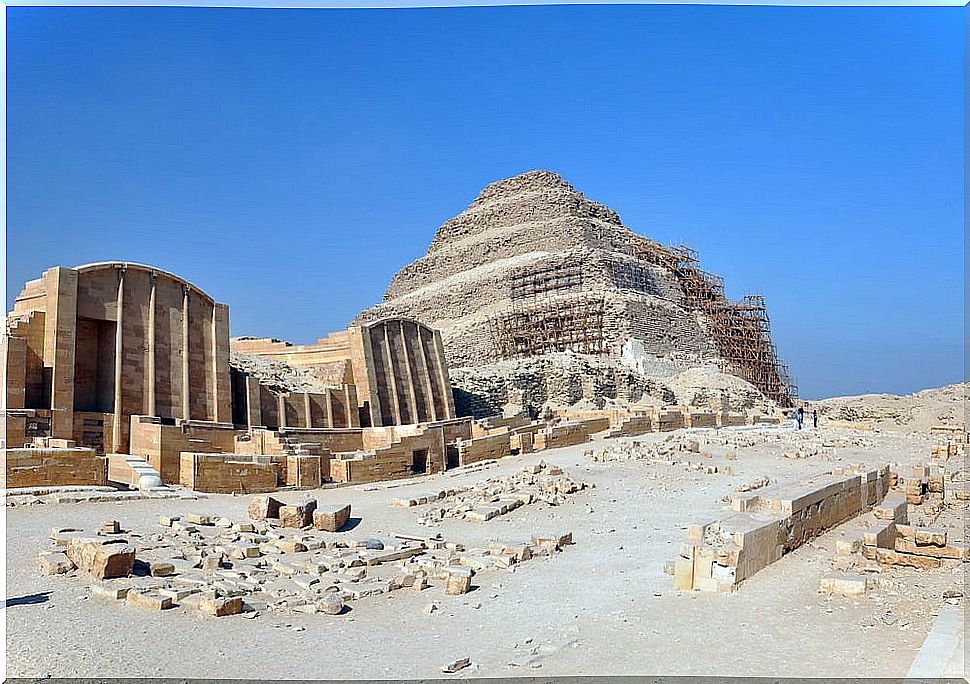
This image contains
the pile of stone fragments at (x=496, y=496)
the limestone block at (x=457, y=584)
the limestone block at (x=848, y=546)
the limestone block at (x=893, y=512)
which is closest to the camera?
the limestone block at (x=457, y=584)

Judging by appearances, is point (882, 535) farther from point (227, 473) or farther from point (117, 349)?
point (117, 349)

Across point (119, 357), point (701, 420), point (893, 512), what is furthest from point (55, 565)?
point (701, 420)

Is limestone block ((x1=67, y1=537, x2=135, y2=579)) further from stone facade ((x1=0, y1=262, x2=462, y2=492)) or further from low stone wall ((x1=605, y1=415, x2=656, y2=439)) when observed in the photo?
low stone wall ((x1=605, y1=415, x2=656, y2=439))

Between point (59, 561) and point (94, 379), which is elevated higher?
point (94, 379)

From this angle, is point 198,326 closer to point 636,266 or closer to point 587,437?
point 587,437

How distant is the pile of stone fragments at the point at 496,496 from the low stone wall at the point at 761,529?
4236 millimetres

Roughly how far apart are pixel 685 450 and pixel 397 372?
12.2 m

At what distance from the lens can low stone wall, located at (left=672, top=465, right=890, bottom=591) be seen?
777 centimetres

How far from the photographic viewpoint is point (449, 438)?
78.7ft

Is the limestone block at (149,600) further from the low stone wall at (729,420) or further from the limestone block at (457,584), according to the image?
the low stone wall at (729,420)

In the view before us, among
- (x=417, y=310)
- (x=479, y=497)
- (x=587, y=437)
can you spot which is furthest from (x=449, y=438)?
(x=417, y=310)

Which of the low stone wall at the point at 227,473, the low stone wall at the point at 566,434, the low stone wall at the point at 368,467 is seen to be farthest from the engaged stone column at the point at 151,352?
the low stone wall at the point at 566,434

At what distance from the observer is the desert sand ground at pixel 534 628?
5.71 m

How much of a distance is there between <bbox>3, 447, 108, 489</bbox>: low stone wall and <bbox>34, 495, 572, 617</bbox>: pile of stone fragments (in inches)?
136
